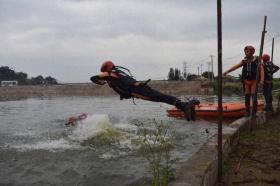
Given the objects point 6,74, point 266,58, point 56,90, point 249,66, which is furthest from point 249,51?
point 6,74

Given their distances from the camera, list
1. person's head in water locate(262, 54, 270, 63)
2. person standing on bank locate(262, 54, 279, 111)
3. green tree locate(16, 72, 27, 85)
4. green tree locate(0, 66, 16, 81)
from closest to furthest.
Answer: person standing on bank locate(262, 54, 279, 111)
person's head in water locate(262, 54, 270, 63)
green tree locate(0, 66, 16, 81)
green tree locate(16, 72, 27, 85)

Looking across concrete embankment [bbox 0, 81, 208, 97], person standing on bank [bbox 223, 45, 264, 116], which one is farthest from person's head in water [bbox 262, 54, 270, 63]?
concrete embankment [bbox 0, 81, 208, 97]

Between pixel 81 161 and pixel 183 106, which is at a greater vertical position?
pixel 183 106

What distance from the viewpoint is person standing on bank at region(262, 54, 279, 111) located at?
39.5ft

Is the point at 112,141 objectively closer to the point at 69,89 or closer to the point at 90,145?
the point at 90,145

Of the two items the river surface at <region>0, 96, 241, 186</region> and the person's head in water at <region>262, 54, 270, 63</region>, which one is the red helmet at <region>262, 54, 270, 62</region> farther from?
the river surface at <region>0, 96, 241, 186</region>

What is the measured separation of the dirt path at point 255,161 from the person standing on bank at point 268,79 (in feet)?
10.4

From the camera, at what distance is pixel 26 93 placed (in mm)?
72625

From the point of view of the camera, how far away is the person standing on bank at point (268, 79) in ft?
39.5

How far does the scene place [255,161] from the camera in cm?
641

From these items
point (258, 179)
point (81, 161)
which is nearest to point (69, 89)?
point (81, 161)

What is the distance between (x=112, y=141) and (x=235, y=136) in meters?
4.79

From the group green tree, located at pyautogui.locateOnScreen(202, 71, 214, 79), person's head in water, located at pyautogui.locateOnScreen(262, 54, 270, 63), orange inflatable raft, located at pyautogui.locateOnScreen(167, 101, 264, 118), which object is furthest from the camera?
green tree, located at pyautogui.locateOnScreen(202, 71, 214, 79)

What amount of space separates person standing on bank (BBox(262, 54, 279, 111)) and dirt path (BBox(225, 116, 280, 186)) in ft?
10.4
